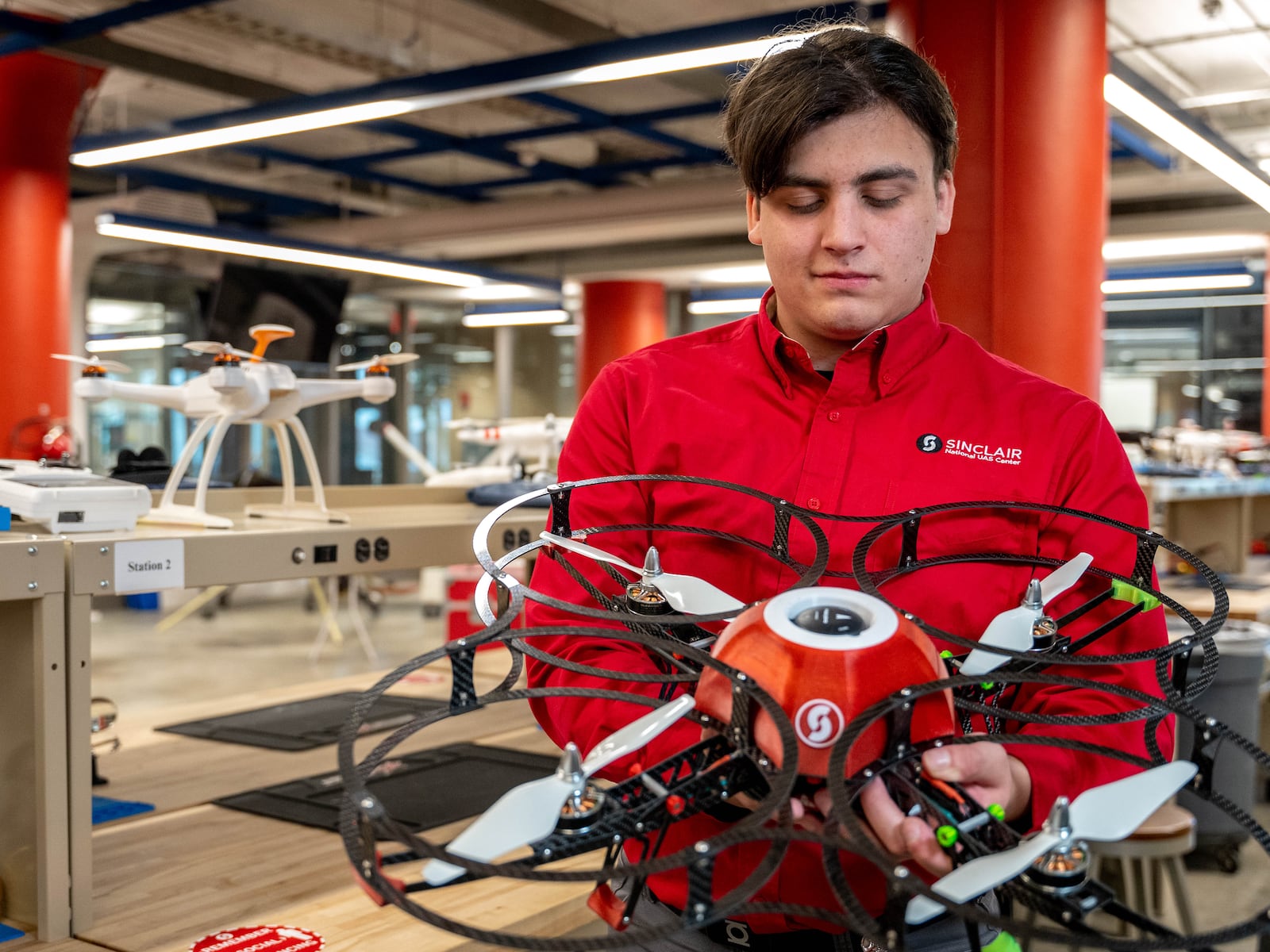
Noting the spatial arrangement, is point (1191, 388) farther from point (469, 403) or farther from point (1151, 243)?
point (469, 403)

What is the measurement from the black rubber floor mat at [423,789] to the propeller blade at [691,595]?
4.32ft

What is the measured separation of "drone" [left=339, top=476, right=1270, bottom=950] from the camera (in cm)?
66

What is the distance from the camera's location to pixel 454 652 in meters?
0.81

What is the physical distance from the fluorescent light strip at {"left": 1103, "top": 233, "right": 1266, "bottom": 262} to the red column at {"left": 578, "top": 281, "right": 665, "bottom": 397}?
4924 millimetres

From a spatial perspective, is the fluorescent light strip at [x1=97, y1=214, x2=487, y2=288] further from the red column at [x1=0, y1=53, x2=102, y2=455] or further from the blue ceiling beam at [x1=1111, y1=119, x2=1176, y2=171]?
the blue ceiling beam at [x1=1111, y1=119, x2=1176, y2=171]

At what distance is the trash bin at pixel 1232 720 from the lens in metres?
3.99

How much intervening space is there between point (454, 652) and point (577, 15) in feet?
27.0

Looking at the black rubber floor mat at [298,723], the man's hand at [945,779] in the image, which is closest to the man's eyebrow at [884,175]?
the man's hand at [945,779]

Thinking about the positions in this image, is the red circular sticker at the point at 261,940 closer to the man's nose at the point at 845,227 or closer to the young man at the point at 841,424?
the young man at the point at 841,424

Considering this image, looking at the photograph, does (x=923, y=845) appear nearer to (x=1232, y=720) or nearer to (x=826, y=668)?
(x=826, y=668)

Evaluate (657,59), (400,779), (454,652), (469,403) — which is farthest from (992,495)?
(469,403)

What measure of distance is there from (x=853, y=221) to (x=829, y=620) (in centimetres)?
44

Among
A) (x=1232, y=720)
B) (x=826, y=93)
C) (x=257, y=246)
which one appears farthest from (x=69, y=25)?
(x=826, y=93)

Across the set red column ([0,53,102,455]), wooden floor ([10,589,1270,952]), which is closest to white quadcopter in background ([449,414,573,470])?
wooden floor ([10,589,1270,952])
